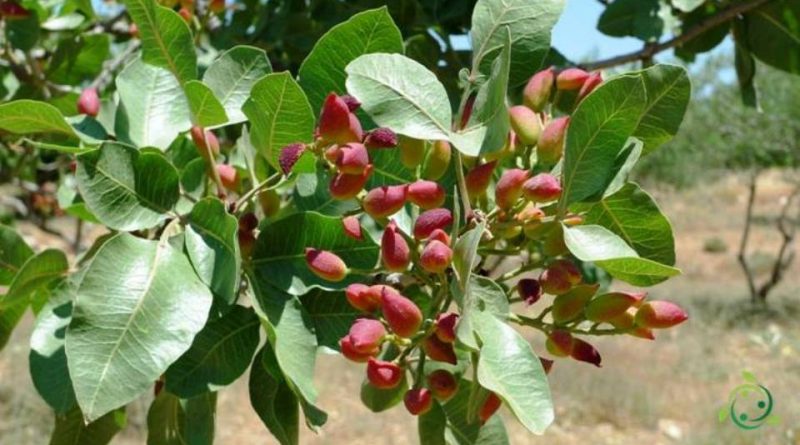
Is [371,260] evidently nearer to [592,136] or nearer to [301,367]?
[301,367]

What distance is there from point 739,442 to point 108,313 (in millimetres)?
6870

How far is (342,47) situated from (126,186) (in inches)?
8.8

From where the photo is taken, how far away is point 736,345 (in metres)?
10.7

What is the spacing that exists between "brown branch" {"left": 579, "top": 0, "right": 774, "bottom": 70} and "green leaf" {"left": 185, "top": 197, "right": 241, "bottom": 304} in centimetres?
89

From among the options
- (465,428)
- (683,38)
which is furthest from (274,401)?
(683,38)

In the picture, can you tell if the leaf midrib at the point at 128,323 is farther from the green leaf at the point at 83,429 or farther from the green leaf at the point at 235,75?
the green leaf at the point at 83,429

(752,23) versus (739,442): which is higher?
(752,23)

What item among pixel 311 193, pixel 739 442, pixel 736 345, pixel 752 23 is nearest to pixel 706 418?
pixel 739 442

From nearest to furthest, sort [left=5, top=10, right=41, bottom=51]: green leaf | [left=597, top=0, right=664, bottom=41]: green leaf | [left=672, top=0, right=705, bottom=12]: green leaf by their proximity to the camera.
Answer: [left=672, top=0, right=705, bottom=12]: green leaf
[left=597, top=0, right=664, bottom=41]: green leaf
[left=5, top=10, right=41, bottom=51]: green leaf

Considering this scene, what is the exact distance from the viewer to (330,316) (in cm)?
81

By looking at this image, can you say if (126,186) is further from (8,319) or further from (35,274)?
(8,319)

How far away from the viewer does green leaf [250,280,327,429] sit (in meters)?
0.70

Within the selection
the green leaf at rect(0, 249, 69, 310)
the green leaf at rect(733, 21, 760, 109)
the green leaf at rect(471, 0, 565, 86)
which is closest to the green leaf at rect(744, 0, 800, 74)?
the green leaf at rect(733, 21, 760, 109)

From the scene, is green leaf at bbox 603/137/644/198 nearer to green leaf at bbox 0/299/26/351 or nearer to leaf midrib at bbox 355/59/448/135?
leaf midrib at bbox 355/59/448/135
